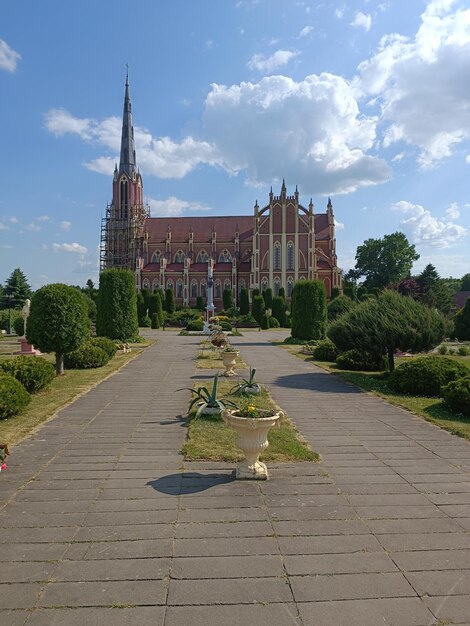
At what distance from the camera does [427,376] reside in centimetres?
1168

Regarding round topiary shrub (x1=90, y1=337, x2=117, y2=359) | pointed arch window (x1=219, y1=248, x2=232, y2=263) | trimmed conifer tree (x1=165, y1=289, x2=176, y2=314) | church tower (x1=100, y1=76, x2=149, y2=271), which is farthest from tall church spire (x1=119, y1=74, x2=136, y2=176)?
round topiary shrub (x1=90, y1=337, x2=117, y2=359)

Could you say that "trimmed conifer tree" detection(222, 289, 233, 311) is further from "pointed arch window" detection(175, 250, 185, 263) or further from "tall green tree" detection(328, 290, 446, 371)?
"tall green tree" detection(328, 290, 446, 371)

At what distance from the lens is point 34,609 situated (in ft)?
10.3

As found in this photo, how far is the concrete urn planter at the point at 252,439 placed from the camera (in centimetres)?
545

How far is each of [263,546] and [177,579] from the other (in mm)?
847

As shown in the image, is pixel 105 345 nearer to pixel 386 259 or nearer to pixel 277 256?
pixel 277 256

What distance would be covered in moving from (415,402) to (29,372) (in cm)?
919

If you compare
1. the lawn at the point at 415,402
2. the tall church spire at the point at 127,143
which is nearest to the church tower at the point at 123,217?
the tall church spire at the point at 127,143

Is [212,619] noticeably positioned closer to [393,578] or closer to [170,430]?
[393,578]

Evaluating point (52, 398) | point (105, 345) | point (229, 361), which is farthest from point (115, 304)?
point (52, 398)

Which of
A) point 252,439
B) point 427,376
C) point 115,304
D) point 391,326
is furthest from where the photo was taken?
point 115,304

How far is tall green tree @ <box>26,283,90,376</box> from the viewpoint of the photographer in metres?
14.1

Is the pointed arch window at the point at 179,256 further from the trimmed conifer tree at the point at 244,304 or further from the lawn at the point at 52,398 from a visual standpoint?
the lawn at the point at 52,398

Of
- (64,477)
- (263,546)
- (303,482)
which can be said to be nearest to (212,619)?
(263,546)
